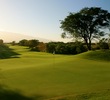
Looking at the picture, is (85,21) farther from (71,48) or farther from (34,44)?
(34,44)

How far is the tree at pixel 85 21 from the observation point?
57688 mm

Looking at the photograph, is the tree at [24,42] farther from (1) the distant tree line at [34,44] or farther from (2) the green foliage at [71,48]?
(2) the green foliage at [71,48]

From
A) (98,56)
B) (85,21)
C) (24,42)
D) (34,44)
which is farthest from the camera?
(24,42)

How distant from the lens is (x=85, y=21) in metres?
58.7

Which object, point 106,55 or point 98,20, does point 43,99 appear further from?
point 98,20

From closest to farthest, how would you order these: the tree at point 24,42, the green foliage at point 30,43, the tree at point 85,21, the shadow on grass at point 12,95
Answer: the shadow on grass at point 12,95 → the tree at point 85,21 → the green foliage at point 30,43 → the tree at point 24,42

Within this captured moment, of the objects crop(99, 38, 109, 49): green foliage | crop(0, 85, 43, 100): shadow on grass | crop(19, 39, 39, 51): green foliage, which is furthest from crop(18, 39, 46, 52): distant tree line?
crop(0, 85, 43, 100): shadow on grass

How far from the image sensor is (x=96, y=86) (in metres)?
16.6

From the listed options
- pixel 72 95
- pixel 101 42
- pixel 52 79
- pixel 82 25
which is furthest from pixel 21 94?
pixel 101 42

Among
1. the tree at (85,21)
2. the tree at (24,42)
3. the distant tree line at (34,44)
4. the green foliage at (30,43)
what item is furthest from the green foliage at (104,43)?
the tree at (24,42)

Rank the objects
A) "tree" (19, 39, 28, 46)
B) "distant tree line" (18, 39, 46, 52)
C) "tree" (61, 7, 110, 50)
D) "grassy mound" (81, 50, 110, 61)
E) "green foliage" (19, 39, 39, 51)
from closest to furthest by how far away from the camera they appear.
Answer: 1. "grassy mound" (81, 50, 110, 61)
2. "tree" (61, 7, 110, 50)
3. "distant tree line" (18, 39, 46, 52)
4. "green foliage" (19, 39, 39, 51)
5. "tree" (19, 39, 28, 46)

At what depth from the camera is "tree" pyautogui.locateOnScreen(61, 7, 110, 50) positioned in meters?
57.7

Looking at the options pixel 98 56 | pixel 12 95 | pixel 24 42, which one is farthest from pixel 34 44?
pixel 12 95

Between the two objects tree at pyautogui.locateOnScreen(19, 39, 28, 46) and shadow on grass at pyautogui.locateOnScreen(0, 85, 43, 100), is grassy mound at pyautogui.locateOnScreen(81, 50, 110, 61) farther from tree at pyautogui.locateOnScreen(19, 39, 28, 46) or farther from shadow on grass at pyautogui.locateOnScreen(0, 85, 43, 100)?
tree at pyautogui.locateOnScreen(19, 39, 28, 46)
